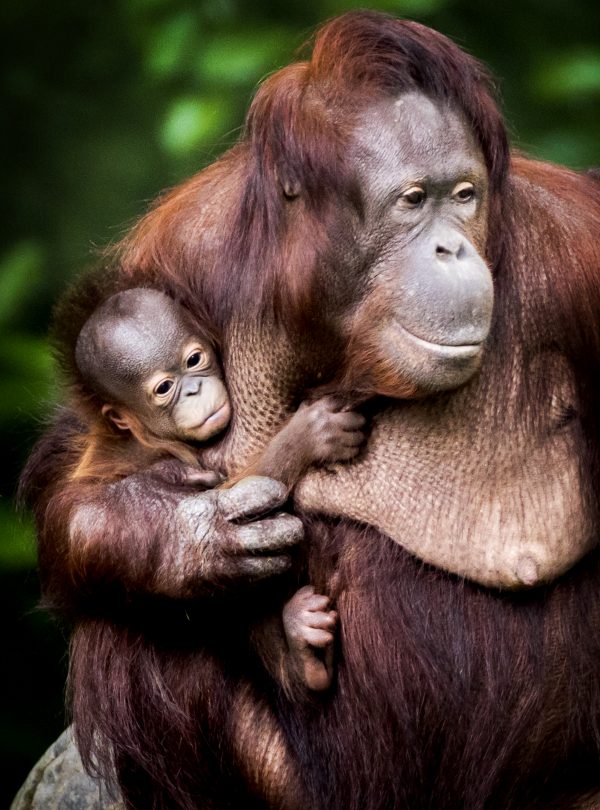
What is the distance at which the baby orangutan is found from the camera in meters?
2.68

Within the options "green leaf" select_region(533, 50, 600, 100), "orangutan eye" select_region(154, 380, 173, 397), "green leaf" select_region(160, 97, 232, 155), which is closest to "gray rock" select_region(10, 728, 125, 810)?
"orangutan eye" select_region(154, 380, 173, 397)

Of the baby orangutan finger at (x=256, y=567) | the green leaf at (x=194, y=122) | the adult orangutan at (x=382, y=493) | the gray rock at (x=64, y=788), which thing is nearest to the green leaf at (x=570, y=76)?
the adult orangutan at (x=382, y=493)

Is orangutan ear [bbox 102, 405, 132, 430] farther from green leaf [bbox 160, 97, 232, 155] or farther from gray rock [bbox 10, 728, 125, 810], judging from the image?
gray rock [bbox 10, 728, 125, 810]

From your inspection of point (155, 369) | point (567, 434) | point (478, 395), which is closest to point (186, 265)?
point (155, 369)

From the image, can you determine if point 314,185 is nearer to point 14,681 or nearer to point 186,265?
point 186,265

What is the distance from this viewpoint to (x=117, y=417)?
9.62ft

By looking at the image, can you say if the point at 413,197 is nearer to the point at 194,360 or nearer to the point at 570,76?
the point at 194,360

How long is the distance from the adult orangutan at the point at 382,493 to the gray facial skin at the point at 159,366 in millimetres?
48

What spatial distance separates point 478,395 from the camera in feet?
8.75

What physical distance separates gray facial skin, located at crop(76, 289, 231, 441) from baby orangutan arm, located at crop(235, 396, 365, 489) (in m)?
0.16

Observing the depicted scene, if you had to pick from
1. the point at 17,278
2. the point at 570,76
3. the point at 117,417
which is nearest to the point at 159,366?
the point at 117,417

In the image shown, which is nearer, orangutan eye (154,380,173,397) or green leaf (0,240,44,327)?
orangutan eye (154,380,173,397)

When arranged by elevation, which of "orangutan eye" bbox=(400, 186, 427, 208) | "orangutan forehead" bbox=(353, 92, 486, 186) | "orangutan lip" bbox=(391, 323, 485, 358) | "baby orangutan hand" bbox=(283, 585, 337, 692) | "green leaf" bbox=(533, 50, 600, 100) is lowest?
"baby orangutan hand" bbox=(283, 585, 337, 692)

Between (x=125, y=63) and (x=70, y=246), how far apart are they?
51 centimetres
